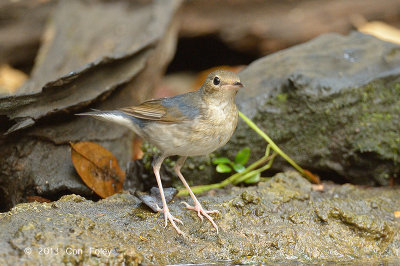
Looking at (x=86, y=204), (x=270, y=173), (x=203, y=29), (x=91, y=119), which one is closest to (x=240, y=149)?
(x=270, y=173)

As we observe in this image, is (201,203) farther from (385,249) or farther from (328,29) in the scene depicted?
(328,29)

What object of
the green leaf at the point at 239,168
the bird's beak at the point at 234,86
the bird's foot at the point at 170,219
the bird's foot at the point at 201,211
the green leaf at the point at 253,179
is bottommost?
the green leaf at the point at 253,179

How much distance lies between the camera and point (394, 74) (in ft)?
18.1

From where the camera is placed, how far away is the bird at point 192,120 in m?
4.36

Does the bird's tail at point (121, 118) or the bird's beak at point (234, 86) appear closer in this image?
the bird's beak at point (234, 86)

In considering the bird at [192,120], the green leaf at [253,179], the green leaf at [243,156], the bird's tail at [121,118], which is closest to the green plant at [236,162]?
the green leaf at [243,156]

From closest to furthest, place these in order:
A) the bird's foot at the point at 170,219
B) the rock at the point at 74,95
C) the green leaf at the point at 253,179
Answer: the bird's foot at the point at 170,219
the rock at the point at 74,95
the green leaf at the point at 253,179

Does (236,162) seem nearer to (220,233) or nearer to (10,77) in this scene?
(220,233)

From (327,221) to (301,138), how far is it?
4.83ft

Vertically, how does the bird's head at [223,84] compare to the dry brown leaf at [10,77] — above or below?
above

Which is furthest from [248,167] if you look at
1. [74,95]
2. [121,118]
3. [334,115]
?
[74,95]

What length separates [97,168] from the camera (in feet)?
16.4

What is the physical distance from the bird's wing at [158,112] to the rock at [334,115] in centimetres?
125

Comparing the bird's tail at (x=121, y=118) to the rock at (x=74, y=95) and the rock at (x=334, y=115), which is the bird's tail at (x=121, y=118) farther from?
the rock at (x=334, y=115)
